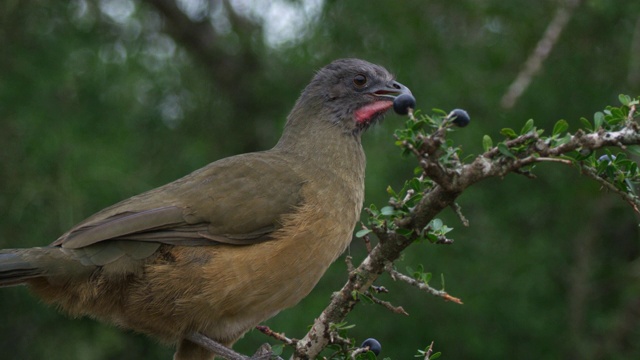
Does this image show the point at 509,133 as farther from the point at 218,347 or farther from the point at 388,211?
the point at 218,347

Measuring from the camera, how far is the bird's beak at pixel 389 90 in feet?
14.5

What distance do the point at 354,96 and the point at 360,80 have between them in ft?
0.29

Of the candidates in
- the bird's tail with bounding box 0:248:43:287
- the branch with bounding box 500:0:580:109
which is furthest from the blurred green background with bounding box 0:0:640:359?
the bird's tail with bounding box 0:248:43:287

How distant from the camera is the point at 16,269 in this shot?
3586 mm

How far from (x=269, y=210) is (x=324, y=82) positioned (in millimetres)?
1015

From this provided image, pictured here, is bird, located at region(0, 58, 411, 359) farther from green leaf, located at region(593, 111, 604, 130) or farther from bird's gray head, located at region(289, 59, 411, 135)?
green leaf, located at region(593, 111, 604, 130)

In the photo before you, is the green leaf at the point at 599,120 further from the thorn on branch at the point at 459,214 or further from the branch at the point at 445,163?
the thorn on branch at the point at 459,214

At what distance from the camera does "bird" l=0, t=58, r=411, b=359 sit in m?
3.65

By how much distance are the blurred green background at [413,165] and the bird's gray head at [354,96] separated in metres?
1.56

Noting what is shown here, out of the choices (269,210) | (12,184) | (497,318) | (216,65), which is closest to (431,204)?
(269,210)

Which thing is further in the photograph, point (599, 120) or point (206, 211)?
point (206, 211)

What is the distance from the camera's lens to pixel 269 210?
3.90m

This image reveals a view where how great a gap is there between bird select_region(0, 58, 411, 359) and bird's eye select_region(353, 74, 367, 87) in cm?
64

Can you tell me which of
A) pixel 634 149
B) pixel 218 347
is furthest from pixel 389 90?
pixel 634 149
